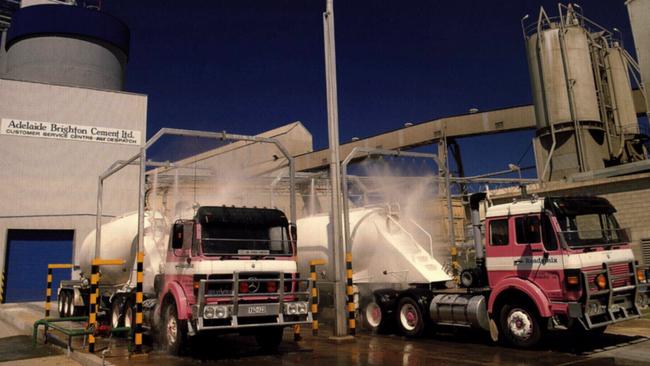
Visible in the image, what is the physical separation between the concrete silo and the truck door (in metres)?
16.2

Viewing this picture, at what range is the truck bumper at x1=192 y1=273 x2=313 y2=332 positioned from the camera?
9.43m

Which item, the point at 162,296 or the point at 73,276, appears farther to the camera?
the point at 73,276

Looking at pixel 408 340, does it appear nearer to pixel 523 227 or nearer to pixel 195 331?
pixel 523 227

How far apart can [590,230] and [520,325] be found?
242 centimetres

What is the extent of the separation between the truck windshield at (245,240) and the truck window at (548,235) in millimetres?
5306

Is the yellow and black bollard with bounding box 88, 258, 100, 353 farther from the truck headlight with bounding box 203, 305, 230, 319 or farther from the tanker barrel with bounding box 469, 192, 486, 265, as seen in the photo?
the tanker barrel with bounding box 469, 192, 486, 265

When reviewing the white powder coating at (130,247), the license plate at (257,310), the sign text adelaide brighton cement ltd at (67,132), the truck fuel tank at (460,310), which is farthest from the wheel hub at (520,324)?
the sign text adelaide brighton cement ltd at (67,132)

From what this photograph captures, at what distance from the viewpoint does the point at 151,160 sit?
1554 cm

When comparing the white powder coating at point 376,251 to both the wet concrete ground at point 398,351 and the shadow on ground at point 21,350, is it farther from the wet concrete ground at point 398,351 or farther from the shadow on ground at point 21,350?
the shadow on ground at point 21,350

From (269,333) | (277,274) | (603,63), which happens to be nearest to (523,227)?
(277,274)

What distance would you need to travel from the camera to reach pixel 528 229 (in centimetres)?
1048

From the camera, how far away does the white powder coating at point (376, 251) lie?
13.7 meters

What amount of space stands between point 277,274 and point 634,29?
18633mm

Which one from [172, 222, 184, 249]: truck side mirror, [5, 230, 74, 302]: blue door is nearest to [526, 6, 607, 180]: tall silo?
[172, 222, 184, 249]: truck side mirror
